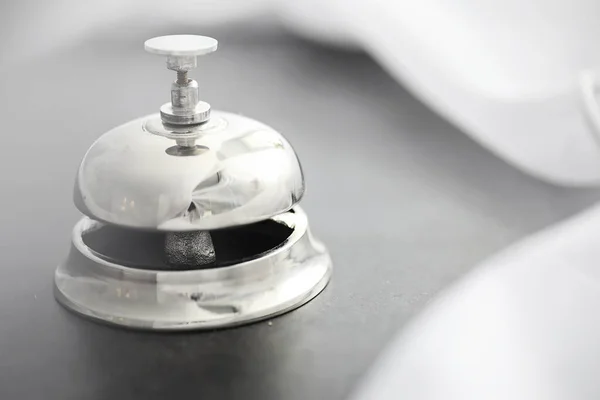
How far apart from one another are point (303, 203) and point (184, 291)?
218 millimetres

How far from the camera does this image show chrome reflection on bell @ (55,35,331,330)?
49cm

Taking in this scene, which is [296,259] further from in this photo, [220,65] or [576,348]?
[220,65]

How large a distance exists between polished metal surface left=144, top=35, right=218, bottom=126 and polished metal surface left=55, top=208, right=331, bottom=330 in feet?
0.34

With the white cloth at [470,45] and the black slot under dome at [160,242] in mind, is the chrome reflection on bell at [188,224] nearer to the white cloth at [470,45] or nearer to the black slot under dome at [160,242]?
the black slot under dome at [160,242]

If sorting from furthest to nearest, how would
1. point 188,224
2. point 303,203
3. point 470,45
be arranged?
point 470,45, point 303,203, point 188,224

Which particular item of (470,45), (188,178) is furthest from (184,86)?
(470,45)

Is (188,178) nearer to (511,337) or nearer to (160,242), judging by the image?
(160,242)

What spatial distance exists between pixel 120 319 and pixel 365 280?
18 cm

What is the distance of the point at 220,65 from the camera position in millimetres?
971

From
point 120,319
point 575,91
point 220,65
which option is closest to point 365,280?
point 120,319

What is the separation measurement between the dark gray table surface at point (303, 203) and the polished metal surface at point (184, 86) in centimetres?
14

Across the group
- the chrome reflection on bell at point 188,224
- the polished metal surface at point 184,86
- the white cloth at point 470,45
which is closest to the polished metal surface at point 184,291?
the chrome reflection on bell at point 188,224

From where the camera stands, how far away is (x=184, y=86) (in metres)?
0.55

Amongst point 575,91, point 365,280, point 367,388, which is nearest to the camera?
point 367,388
